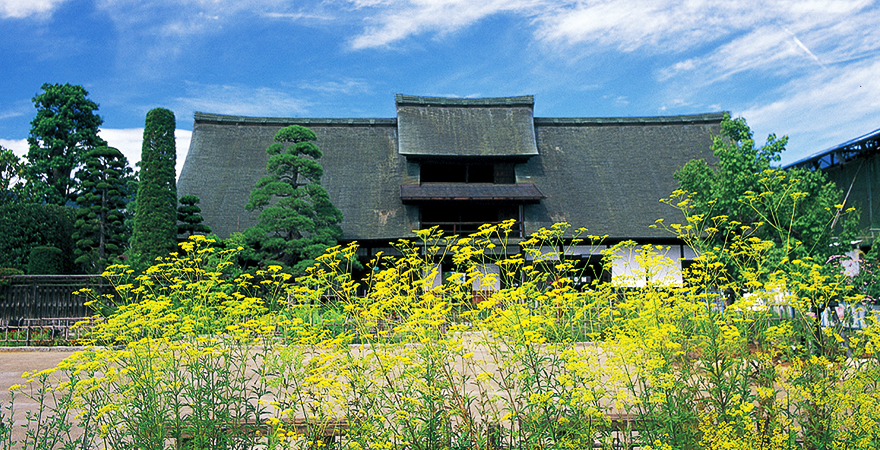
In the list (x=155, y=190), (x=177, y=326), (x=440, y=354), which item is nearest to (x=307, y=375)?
(x=440, y=354)

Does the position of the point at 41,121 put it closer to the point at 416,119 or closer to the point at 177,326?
the point at 416,119

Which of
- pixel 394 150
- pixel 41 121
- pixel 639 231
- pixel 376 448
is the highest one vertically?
pixel 41 121

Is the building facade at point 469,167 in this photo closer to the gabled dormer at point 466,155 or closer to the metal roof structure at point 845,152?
the gabled dormer at point 466,155

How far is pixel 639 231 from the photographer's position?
54.2 feet

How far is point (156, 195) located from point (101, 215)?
12.0ft

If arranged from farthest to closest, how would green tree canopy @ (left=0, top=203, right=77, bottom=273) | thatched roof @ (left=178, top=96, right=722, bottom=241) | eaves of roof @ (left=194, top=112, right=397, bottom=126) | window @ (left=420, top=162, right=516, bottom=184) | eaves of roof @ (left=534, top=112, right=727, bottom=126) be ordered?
eaves of roof @ (left=534, top=112, right=727, bottom=126), eaves of roof @ (left=194, top=112, right=397, bottom=126), window @ (left=420, top=162, right=516, bottom=184), thatched roof @ (left=178, top=96, right=722, bottom=241), green tree canopy @ (left=0, top=203, right=77, bottom=273)

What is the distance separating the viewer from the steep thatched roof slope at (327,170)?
16766 millimetres

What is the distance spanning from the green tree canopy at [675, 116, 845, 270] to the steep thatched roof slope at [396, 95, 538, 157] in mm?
7157

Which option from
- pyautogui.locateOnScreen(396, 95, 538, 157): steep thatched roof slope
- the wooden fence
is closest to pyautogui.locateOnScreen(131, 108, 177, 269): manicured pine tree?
the wooden fence

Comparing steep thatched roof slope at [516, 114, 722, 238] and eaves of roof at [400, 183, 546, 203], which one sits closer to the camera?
eaves of roof at [400, 183, 546, 203]

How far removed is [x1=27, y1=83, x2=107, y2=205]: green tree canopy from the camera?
22.5 m

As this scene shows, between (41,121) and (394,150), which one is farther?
(41,121)

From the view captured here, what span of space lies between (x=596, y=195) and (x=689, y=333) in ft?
50.0

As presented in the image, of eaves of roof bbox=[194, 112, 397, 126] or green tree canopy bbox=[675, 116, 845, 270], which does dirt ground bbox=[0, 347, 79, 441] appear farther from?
eaves of roof bbox=[194, 112, 397, 126]
